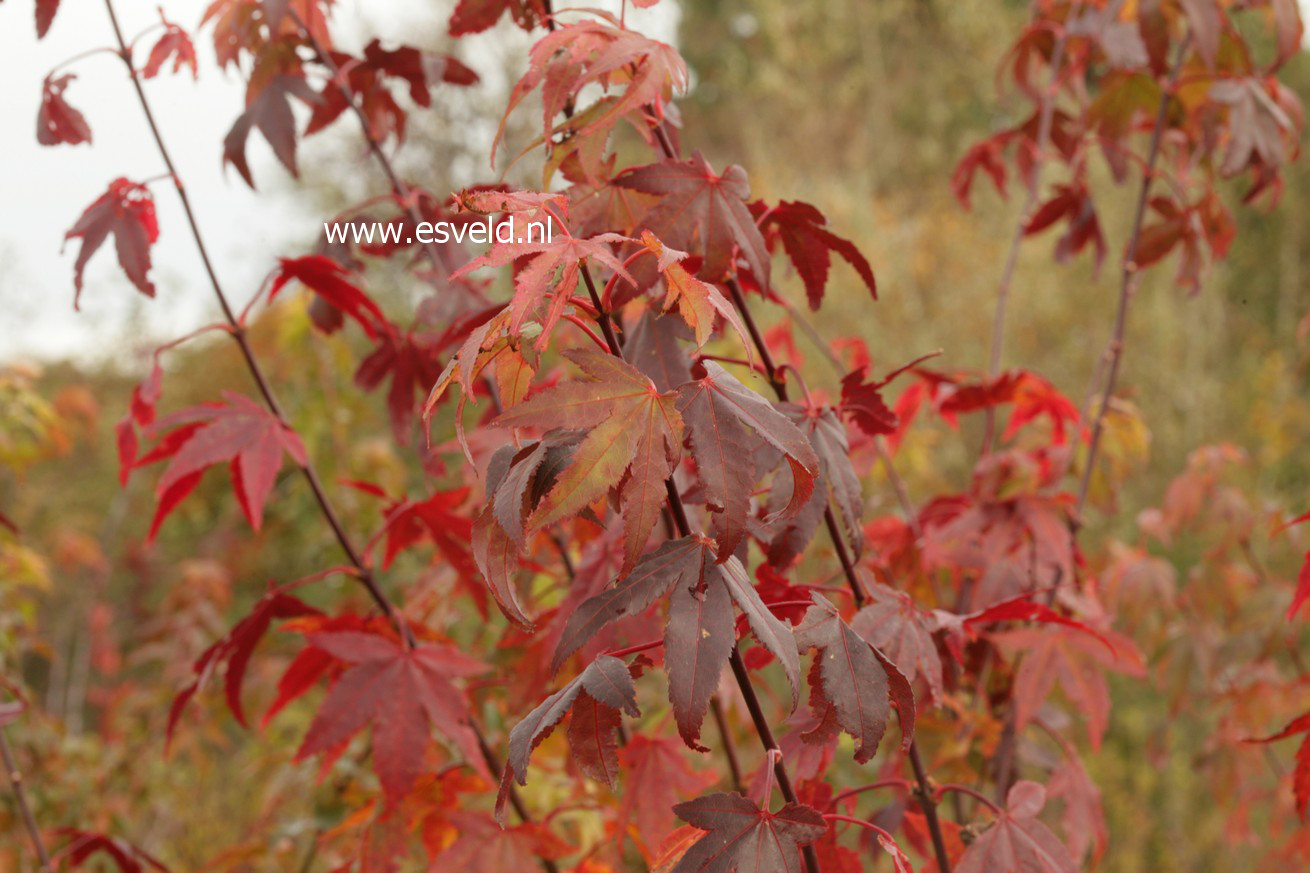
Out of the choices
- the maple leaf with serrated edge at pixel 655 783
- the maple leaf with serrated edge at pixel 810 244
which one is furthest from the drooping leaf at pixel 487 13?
the maple leaf with serrated edge at pixel 655 783

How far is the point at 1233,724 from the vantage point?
2221 millimetres

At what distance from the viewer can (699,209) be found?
0.96m

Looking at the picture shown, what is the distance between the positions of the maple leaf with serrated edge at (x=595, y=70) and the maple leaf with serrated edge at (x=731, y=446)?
0.27 m

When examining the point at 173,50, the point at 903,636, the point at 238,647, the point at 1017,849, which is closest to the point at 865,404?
the point at 903,636

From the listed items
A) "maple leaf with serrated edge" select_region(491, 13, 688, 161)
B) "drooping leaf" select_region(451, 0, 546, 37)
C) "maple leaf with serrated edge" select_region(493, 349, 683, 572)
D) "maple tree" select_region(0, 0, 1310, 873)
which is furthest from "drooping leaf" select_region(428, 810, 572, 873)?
"drooping leaf" select_region(451, 0, 546, 37)

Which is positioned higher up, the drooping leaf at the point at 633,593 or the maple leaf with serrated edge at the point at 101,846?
the drooping leaf at the point at 633,593

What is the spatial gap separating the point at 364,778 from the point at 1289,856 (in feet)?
6.11

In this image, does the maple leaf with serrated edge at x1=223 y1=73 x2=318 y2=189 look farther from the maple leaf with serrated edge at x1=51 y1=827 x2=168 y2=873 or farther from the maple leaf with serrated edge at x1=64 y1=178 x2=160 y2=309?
the maple leaf with serrated edge at x1=51 y1=827 x2=168 y2=873

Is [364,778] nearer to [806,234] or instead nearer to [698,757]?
[698,757]

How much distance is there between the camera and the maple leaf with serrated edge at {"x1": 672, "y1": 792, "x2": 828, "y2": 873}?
783mm

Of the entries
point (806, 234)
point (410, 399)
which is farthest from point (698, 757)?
point (806, 234)

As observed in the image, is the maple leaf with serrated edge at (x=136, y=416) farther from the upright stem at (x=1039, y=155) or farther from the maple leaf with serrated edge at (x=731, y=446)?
the upright stem at (x=1039, y=155)

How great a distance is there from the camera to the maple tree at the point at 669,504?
748mm

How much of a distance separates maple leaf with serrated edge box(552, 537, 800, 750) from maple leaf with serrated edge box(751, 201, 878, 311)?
0.38 metres
